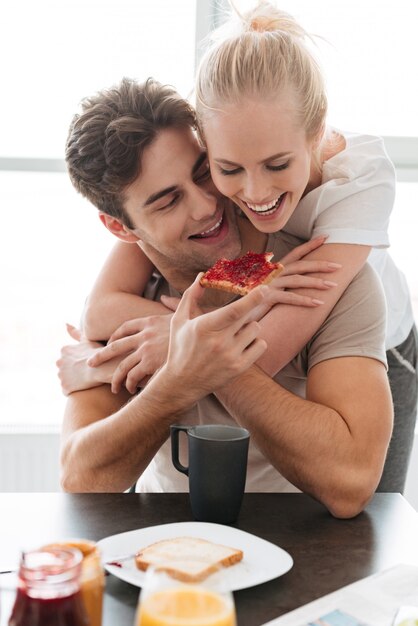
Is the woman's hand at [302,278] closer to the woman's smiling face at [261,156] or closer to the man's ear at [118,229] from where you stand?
the woman's smiling face at [261,156]

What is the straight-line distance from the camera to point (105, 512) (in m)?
1.62

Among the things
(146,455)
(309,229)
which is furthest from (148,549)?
(309,229)

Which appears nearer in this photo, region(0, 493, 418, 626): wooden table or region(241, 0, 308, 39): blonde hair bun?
region(0, 493, 418, 626): wooden table

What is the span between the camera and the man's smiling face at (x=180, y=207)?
213 centimetres

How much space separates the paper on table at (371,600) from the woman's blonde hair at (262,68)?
1.06 m

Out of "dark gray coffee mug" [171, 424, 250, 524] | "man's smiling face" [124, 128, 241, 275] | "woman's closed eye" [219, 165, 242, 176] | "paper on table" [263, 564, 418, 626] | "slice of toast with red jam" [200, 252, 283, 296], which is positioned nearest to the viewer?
"paper on table" [263, 564, 418, 626]

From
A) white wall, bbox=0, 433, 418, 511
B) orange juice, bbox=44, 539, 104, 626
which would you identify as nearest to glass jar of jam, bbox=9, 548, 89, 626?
orange juice, bbox=44, 539, 104, 626

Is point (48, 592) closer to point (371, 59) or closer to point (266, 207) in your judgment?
point (266, 207)

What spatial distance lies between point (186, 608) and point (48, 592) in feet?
0.49

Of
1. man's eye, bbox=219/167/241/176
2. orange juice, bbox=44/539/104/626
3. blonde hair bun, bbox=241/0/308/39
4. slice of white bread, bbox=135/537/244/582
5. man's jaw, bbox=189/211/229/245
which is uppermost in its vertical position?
blonde hair bun, bbox=241/0/308/39

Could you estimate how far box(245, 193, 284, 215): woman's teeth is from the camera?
201 cm

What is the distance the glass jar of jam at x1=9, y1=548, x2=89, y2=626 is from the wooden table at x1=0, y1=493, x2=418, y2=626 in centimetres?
30

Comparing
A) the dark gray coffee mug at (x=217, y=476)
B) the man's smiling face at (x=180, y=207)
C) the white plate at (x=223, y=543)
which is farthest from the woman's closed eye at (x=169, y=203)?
the white plate at (x=223, y=543)

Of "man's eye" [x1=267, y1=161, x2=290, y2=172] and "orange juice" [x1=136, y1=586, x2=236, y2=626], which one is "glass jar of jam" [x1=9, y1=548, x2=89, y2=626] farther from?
"man's eye" [x1=267, y1=161, x2=290, y2=172]
